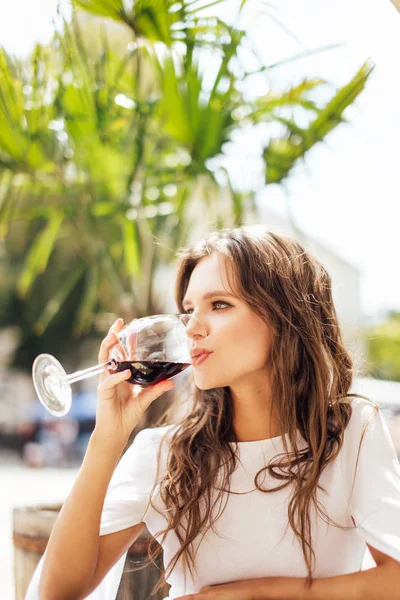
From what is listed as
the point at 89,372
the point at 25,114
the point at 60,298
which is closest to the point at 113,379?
the point at 89,372

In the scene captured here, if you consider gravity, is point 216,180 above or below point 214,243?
above

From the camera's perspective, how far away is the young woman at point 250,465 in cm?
155

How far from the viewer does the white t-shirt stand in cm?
154

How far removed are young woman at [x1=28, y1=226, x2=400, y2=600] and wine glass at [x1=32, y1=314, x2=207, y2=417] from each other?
0.03m

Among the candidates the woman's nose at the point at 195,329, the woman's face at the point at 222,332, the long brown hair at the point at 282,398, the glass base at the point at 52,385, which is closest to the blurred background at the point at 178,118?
the long brown hair at the point at 282,398

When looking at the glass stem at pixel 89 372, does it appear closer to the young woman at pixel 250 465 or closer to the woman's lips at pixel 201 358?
the young woman at pixel 250 465

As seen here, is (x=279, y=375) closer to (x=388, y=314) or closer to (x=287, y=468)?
(x=287, y=468)

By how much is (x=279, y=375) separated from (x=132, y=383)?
370mm

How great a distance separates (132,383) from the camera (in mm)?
1660

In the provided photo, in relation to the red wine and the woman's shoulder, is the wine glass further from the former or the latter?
the woman's shoulder

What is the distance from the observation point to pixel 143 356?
62.5 inches

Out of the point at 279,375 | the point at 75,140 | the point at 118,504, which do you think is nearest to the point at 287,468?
the point at 279,375

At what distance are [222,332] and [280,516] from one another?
44 cm

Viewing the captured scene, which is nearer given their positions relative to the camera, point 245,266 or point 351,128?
point 245,266
